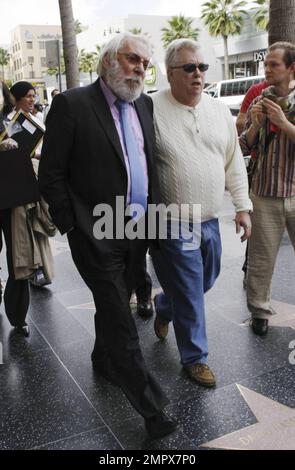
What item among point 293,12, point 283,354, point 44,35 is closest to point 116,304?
point 283,354

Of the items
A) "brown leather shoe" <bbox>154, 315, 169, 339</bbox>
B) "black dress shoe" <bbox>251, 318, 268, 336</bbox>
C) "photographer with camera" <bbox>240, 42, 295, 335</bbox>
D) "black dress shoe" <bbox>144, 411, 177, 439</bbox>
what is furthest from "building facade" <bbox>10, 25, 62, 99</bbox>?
"black dress shoe" <bbox>144, 411, 177, 439</bbox>

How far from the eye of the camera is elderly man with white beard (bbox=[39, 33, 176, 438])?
2.53 m

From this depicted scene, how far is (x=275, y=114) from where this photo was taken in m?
3.38

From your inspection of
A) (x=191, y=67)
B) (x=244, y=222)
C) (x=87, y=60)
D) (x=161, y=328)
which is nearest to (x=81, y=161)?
(x=191, y=67)

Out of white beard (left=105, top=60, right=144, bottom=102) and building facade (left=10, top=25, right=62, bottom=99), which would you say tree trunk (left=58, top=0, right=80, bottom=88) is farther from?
building facade (left=10, top=25, right=62, bottom=99)

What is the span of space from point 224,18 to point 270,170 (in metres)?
47.7

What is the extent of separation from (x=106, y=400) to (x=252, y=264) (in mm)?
1542

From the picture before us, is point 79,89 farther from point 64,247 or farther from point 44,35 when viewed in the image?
point 44,35

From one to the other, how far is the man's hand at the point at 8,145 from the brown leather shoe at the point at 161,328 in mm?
1665

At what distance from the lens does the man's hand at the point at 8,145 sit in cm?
368

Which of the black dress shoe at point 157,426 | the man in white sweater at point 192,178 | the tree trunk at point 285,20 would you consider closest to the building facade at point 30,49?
the tree trunk at point 285,20

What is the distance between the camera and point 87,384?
3158mm

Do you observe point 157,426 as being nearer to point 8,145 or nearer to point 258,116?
point 258,116

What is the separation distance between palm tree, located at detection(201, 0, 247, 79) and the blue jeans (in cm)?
4284
